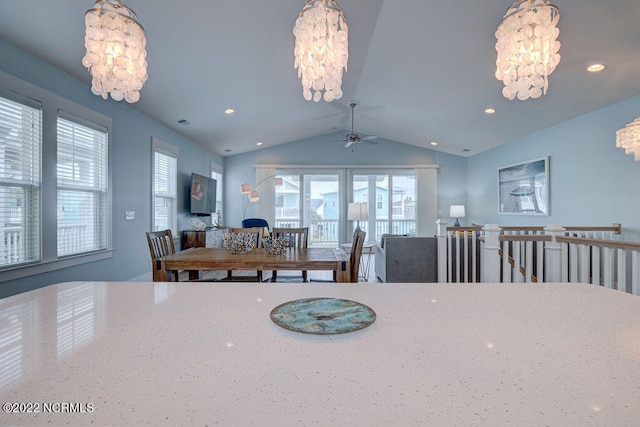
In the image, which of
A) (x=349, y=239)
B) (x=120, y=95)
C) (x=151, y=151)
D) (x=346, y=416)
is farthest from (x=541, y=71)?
(x=349, y=239)

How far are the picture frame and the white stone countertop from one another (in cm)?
491

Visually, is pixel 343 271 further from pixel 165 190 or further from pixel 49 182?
pixel 165 190

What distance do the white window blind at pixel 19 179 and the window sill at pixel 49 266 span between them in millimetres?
57

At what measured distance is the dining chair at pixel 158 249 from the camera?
7.63ft

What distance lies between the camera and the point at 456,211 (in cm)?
720

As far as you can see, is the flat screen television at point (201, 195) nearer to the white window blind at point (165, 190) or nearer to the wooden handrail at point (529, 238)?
the white window blind at point (165, 190)

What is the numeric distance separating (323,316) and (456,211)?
23.3 ft

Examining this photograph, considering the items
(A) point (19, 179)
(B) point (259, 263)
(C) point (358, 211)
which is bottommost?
(B) point (259, 263)

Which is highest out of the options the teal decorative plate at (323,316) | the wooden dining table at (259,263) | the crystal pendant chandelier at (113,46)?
the crystal pendant chandelier at (113,46)

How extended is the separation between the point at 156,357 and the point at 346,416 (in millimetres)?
416

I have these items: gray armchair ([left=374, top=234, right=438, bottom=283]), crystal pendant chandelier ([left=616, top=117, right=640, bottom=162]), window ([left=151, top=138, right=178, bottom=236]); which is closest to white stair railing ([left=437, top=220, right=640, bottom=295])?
gray armchair ([left=374, top=234, right=438, bottom=283])

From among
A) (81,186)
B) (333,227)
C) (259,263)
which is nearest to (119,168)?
(81,186)

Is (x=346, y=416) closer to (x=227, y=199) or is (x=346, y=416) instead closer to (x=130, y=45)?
(x=130, y=45)

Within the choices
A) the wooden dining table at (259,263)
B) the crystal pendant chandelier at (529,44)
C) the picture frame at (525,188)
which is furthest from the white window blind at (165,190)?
the picture frame at (525,188)
